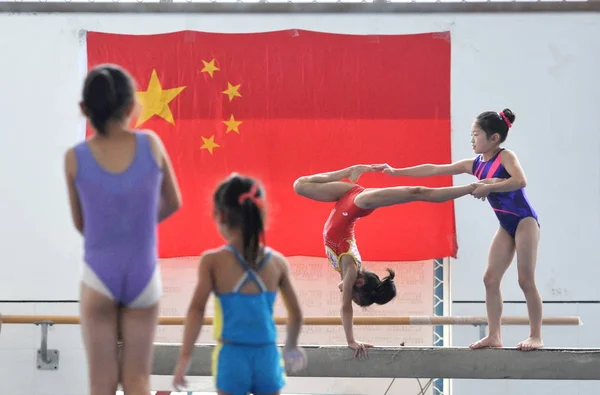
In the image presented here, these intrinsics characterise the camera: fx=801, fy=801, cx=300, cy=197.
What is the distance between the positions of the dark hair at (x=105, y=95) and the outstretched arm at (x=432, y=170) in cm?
252

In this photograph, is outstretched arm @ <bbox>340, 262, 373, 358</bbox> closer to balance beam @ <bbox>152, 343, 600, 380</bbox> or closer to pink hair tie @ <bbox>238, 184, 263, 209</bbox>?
balance beam @ <bbox>152, 343, 600, 380</bbox>

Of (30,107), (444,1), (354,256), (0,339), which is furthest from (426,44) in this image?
(0,339)

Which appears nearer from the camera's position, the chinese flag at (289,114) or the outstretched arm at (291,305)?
the outstretched arm at (291,305)

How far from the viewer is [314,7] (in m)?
7.24

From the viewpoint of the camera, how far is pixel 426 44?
7078 mm

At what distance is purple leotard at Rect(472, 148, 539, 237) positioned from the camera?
4617mm

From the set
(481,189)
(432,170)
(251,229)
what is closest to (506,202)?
(481,189)

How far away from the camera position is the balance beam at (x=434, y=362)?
461 centimetres

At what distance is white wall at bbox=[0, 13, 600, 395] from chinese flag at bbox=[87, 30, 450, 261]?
0.22 meters

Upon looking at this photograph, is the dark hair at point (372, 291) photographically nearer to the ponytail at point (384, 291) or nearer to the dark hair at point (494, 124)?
the ponytail at point (384, 291)

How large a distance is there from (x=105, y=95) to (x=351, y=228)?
2.55m

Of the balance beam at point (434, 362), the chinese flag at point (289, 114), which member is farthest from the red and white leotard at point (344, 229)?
the chinese flag at point (289, 114)

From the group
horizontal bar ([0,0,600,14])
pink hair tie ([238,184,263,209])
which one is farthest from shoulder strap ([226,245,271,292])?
horizontal bar ([0,0,600,14])

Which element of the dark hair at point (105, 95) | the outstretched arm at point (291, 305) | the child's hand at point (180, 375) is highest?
the dark hair at point (105, 95)
